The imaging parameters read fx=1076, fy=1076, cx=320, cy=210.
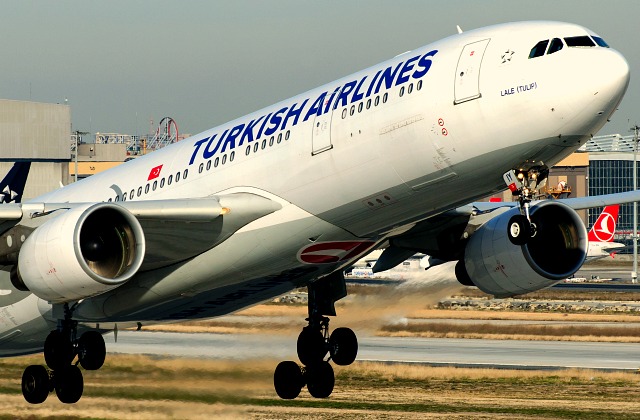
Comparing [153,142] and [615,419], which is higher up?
[153,142]

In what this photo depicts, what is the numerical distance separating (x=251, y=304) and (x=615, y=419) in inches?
575

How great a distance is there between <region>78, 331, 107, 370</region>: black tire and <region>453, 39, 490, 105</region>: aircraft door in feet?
40.7

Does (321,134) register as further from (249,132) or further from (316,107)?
(249,132)

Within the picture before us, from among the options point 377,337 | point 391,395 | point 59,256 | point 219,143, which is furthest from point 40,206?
point 377,337

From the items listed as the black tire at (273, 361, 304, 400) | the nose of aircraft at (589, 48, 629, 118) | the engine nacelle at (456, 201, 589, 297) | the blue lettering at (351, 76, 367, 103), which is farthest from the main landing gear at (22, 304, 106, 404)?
the nose of aircraft at (589, 48, 629, 118)

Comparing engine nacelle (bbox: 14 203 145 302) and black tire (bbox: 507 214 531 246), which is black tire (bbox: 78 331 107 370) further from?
black tire (bbox: 507 214 531 246)

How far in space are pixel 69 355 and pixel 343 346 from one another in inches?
309

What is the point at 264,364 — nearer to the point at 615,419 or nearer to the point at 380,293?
the point at 380,293

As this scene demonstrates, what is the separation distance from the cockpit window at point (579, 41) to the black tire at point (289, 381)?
46.8ft

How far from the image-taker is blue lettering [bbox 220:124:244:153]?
26612 millimetres

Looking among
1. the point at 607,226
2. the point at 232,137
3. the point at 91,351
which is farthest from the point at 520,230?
the point at 607,226

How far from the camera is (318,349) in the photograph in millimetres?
31422

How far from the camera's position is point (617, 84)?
66.8ft

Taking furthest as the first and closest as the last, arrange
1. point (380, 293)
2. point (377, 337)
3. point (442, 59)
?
1. point (377, 337)
2. point (380, 293)
3. point (442, 59)
